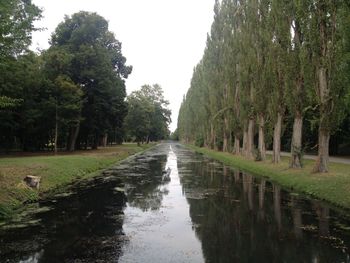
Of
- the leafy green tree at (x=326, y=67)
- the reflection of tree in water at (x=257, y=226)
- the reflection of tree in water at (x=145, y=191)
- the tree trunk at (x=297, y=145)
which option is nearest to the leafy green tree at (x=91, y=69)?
the reflection of tree in water at (x=145, y=191)

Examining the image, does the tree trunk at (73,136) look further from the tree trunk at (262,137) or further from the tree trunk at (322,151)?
the tree trunk at (322,151)

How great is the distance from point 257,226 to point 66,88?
31733 millimetres

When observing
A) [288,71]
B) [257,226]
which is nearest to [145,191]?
[257,226]

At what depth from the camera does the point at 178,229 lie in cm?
1073

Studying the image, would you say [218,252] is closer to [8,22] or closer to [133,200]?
[133,200]

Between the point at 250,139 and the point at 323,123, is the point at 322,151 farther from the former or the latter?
the point at 250,139

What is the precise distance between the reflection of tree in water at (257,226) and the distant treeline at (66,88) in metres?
22.2

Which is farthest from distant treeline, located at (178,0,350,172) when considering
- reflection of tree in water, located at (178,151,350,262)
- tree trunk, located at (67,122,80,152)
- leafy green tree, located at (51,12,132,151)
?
tree trunk, located at (67,122,80,152)

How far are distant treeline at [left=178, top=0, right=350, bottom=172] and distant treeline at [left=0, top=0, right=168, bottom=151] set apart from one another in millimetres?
15681

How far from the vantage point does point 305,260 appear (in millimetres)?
8008

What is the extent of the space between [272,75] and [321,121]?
869 cm

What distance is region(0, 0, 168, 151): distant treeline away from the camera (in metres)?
37.4

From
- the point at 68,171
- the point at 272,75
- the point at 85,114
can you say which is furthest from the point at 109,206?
the point at 85,114

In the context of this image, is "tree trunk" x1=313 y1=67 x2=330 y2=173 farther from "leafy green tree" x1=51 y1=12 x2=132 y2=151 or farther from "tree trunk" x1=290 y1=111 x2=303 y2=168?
"leafy green tree" x1=51 y1=12 x2=132 y2=151
